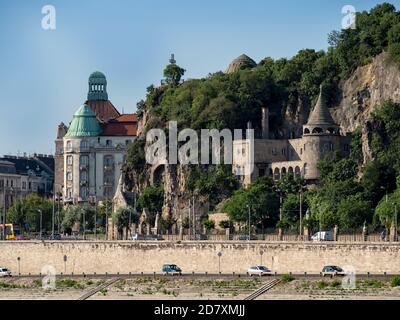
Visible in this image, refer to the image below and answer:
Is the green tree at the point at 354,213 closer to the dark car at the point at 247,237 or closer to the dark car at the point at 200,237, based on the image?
the dark car at the point at 247,237

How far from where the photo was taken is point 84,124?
631 feet

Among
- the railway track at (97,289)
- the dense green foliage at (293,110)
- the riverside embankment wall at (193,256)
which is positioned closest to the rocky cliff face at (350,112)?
the dense green foliage at (293,110)

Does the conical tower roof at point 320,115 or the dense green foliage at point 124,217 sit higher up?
the conical tower roof at point 320,115

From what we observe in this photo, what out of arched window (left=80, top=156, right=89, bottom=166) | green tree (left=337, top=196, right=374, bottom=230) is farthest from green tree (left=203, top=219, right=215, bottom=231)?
arched window (left=80, top=156, right=89, bottom=166)

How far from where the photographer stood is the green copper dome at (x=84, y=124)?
191750 millimetres

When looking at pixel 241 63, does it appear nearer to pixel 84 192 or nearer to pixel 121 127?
pixel 84 192

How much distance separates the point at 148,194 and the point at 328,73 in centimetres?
1655

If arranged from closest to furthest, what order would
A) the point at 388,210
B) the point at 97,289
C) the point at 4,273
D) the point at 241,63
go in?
the point at 97,289 < the point at 4,273 < the point at 388,210 < the point at 241,63

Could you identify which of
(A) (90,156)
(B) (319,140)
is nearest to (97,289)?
(B) (319,140)

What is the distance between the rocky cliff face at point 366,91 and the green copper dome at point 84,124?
1716 inches

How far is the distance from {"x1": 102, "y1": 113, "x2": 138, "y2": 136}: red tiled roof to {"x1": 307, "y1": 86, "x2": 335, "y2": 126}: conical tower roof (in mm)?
47470

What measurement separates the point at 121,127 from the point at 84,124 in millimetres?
5295

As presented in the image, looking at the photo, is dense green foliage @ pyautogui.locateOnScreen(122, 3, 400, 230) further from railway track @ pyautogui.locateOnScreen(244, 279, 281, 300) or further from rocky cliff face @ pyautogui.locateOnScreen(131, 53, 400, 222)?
railway track @ pyautogui.locateOnScreen(244, 279, 281, 300)

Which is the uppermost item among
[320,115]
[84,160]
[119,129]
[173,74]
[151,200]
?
[173,74]
